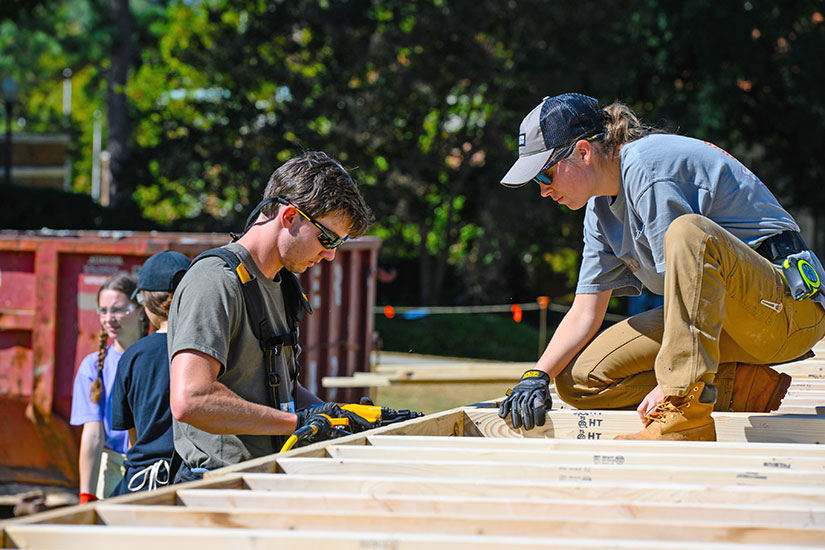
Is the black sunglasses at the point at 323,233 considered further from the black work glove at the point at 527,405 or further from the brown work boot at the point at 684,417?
the brown work boot at the point at 684,417

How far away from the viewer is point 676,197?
11.3 ft

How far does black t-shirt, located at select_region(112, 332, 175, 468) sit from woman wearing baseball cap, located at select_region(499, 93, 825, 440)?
139cm

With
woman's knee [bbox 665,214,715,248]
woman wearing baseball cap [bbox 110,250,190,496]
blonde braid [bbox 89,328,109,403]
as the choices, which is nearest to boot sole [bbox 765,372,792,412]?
woman's knee [bbox 665,214,715,248]

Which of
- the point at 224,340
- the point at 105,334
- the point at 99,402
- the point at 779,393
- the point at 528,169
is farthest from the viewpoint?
the point at 105,334

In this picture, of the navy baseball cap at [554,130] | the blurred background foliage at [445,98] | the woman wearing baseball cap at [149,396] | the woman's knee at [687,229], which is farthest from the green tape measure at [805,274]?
the blurred background foliage at [445,98]

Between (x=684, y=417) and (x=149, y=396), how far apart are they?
210 centimetres

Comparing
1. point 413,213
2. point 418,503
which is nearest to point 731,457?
point 418,503

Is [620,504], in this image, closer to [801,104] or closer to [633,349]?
[633,349]

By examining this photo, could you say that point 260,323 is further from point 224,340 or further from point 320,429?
point 320,429

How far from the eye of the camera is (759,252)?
368cm

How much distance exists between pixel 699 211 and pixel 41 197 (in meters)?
15.5

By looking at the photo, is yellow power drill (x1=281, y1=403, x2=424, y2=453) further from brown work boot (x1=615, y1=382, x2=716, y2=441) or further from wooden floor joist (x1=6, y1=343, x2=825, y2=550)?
brown work boot (x1=615, y1=382, x2=716, y2=441)

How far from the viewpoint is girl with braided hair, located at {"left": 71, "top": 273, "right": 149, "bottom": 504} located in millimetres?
4512

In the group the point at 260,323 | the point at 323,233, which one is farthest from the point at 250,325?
the point at 323,233
